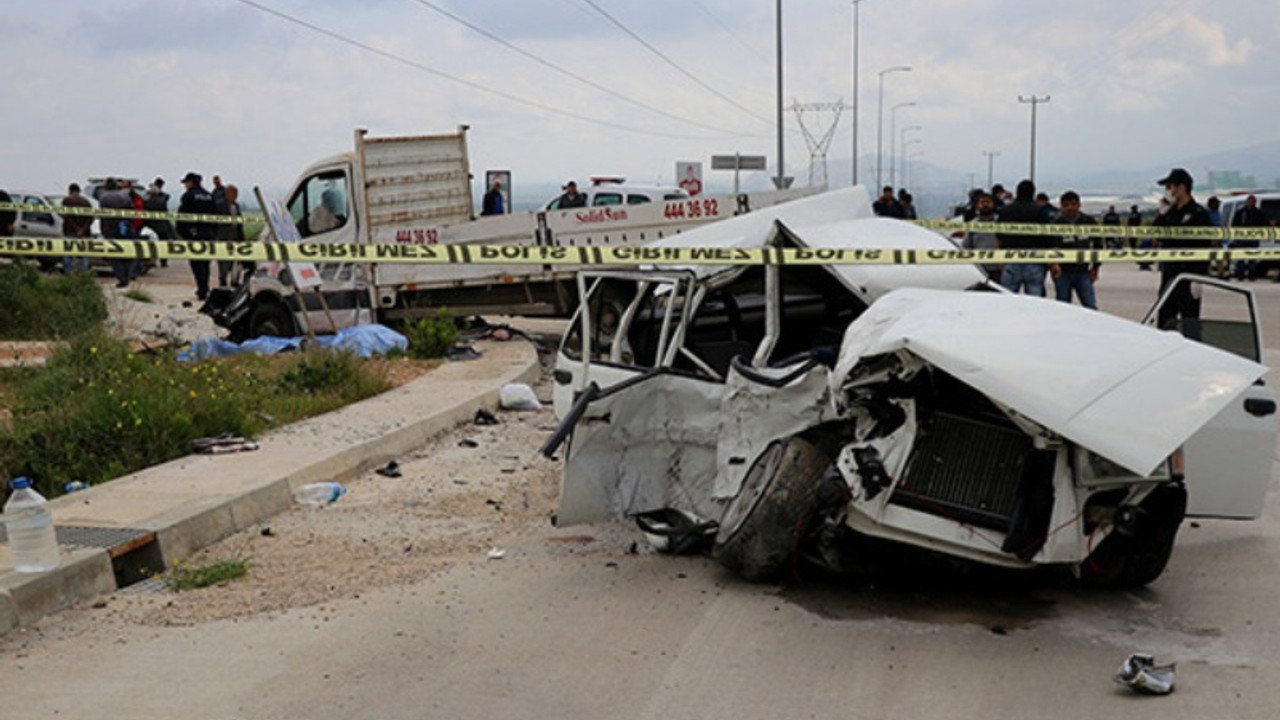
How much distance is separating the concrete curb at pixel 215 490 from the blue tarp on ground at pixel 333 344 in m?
2.92

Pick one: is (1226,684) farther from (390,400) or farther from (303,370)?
(303,370)

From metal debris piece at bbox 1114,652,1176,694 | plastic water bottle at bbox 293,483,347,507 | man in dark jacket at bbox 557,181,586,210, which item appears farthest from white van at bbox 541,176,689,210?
metal debris piece at bbox 1114,652,1176,694

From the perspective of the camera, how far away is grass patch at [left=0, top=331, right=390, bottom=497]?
9.16 meters

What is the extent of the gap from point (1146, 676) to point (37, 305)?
49.9 feet

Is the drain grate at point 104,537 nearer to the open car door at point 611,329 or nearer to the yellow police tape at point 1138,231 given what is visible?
the open car door at point 611,329

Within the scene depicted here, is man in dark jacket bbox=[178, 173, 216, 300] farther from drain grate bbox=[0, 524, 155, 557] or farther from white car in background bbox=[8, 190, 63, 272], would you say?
drain grate bbox=[0, 524, 155, 557]

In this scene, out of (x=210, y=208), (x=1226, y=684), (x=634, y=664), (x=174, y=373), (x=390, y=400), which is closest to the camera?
(x=1226, y=684)

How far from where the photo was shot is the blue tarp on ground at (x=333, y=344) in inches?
595

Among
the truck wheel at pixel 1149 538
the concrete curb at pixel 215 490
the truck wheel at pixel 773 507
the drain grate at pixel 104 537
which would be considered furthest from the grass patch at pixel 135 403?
the truck wheel at pixel 1149 538

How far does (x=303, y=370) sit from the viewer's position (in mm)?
12672

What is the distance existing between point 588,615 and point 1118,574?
2434 millimetres

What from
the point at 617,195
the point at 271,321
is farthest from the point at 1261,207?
the point at 271,321

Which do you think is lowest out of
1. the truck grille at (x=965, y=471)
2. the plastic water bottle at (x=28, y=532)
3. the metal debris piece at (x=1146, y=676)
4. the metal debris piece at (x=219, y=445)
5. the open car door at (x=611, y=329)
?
the metal debris piece at (x=1146, y=676)

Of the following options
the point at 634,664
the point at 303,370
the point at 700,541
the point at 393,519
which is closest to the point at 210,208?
the point at 303,370
